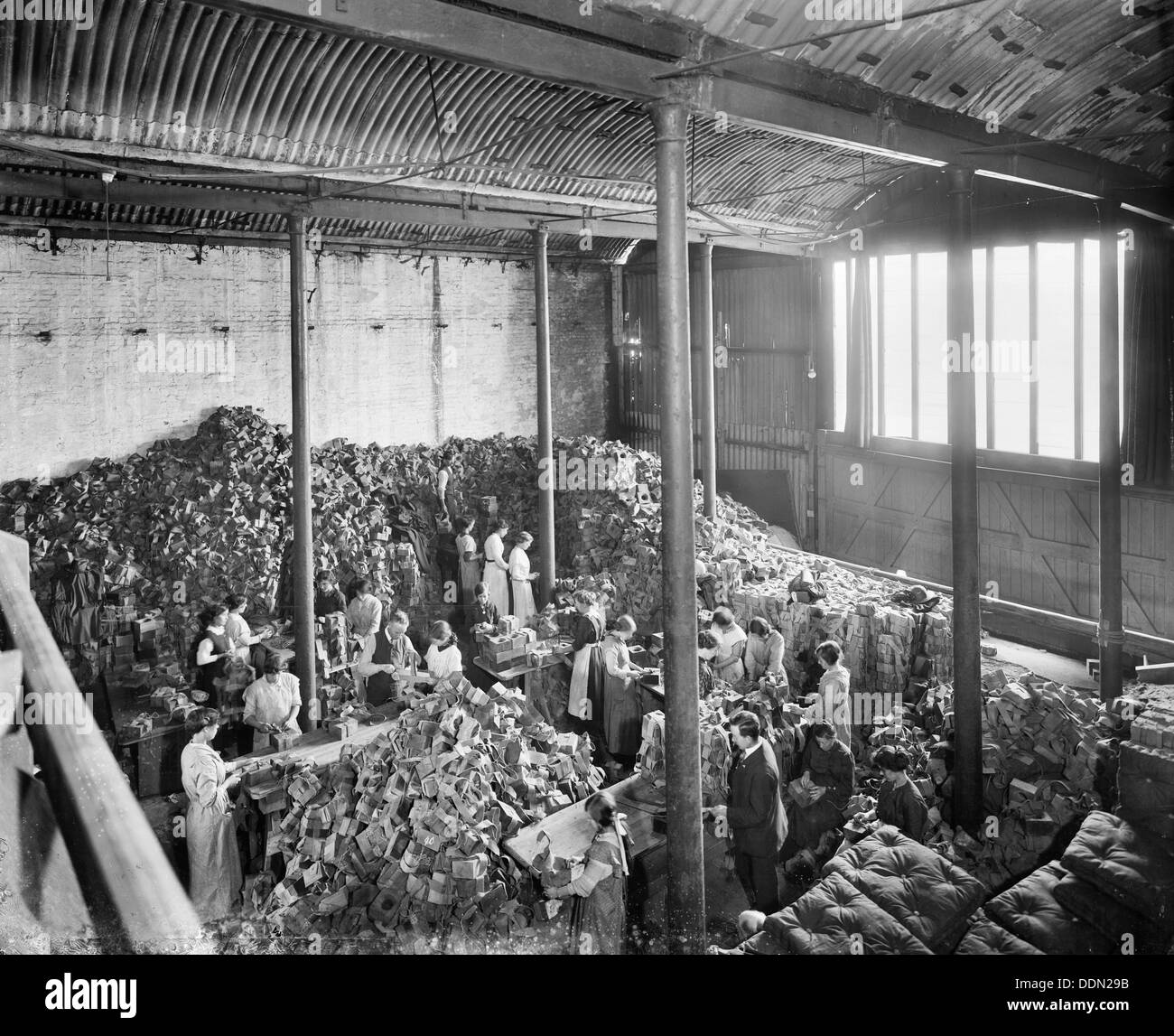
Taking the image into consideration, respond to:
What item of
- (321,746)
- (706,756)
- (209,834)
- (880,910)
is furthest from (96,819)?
(880,910)

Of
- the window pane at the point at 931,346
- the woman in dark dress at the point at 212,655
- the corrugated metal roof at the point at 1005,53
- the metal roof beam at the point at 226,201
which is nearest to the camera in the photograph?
the corrugated metal roof at the point at 1005,53

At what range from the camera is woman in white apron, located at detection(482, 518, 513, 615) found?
1229cm

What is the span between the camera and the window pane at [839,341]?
15.7 metres

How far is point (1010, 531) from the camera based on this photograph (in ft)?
43.3

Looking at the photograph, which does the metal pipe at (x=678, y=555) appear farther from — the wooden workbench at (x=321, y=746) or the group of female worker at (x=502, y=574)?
the group of female worker at (x=502, y=574)

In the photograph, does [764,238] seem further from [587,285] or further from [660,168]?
[660,168]

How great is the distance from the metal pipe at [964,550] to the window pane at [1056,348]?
5.77m

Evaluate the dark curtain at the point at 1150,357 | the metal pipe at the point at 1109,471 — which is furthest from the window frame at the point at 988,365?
the metal pipe at the point at 1109,471

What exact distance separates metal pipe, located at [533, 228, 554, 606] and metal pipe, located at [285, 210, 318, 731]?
124 inches

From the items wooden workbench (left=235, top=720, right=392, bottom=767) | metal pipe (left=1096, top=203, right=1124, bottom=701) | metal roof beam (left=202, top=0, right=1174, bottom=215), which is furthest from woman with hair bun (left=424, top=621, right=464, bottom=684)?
metal pipe (left=1096, top=203, right=1124, bottom=701)

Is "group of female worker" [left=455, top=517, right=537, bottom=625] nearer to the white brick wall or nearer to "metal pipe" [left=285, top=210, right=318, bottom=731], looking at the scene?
"metal pipe" [left=285, top=210, right=318, bottom=731]

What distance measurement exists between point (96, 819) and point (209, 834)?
1.10 m

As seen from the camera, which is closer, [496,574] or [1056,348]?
[496,574]

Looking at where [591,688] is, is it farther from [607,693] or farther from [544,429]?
[544,429]
